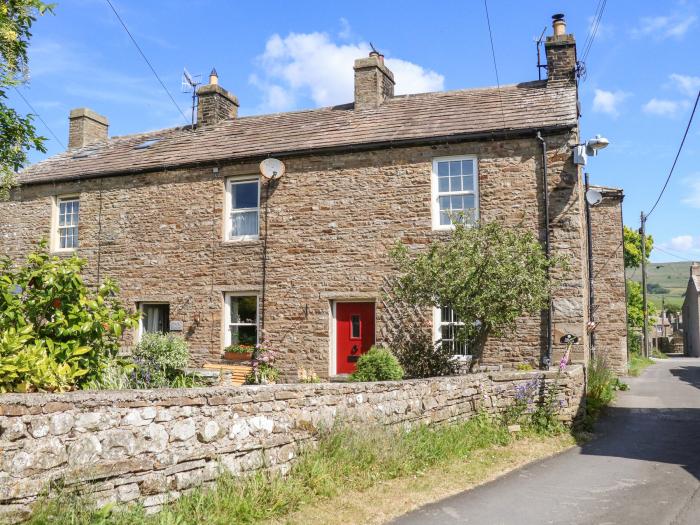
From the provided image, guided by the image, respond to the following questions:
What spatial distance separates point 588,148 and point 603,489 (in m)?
7.93

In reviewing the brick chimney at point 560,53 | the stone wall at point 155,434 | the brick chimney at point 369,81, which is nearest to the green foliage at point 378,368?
the stone wall at point 155,434

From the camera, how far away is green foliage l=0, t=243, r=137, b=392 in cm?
584

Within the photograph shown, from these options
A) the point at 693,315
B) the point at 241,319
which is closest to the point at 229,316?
the point at 241,319

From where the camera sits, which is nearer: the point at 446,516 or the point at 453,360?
the point at 446,516

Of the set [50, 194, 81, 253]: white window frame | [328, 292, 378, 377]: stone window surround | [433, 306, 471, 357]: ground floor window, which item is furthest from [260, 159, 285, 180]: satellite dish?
[50, 194, 81, 253]: white window frame

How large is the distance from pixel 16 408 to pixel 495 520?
170 inches

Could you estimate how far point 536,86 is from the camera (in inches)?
621

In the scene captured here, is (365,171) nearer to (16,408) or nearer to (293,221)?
(293,221)

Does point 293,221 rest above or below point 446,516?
above

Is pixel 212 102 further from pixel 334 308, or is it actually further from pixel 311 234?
pixel 334 308

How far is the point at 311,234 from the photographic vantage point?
49.5ft

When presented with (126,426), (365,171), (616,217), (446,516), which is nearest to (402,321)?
(365,171)

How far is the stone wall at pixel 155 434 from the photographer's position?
14.6 feet

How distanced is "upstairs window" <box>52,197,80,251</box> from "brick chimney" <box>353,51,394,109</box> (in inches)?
348
